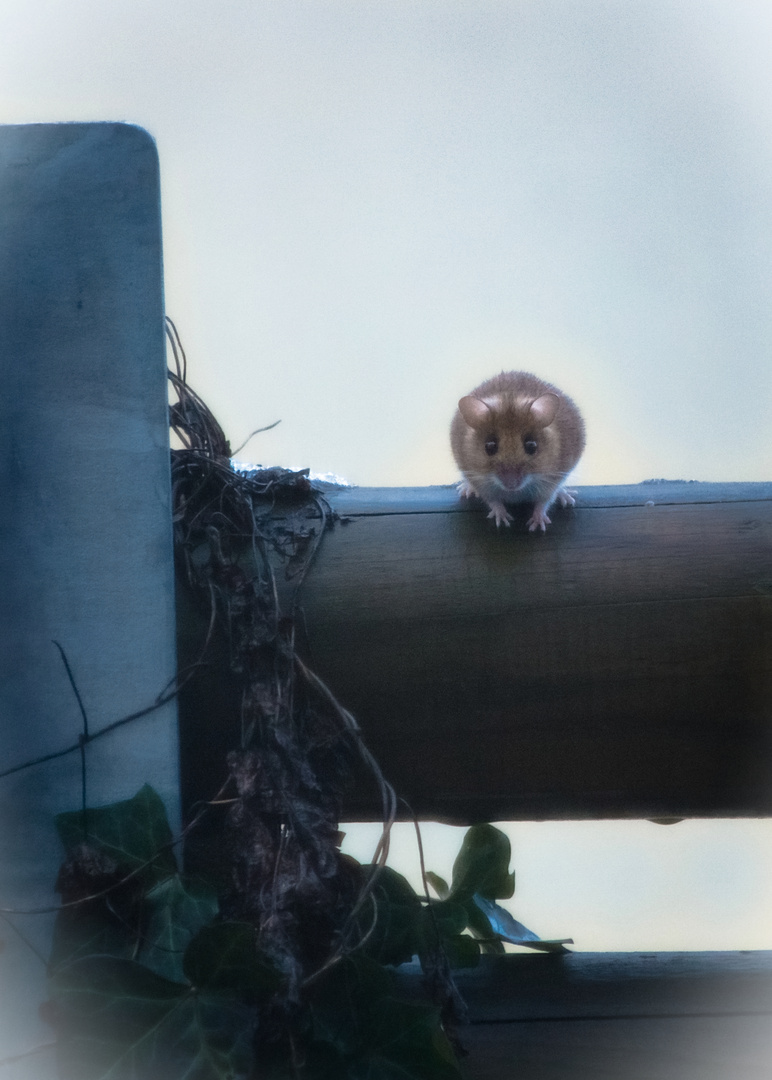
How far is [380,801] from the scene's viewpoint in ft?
4.75

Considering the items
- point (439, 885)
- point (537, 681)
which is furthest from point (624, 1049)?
point (537, 681)

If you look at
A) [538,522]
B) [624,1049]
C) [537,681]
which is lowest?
[624,1049]

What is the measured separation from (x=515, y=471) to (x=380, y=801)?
125 cm

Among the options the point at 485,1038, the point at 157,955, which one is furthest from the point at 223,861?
the point at 485,1038

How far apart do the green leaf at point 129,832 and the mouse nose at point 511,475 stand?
138 centimetres

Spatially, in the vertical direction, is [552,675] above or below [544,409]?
below

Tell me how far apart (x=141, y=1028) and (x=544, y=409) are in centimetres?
189

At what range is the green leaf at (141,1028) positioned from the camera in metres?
1.13

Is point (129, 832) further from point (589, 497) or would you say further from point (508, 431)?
point (508, 431)

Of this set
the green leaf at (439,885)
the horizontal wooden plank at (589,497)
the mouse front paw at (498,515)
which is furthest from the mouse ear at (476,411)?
the green leaf at (439,885)

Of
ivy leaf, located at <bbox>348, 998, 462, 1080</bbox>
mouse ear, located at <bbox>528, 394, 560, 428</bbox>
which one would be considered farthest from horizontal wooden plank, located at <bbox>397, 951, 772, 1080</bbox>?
mouse ear, located at <bbox>528, 394, 560, 428</bbox>

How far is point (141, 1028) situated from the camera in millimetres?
1147

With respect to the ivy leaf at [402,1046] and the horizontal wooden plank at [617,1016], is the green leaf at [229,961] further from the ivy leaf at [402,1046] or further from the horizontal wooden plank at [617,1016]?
the horizontal wooden plank at [617,1016]

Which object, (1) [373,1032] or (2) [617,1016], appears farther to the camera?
(2) [617,1016]
